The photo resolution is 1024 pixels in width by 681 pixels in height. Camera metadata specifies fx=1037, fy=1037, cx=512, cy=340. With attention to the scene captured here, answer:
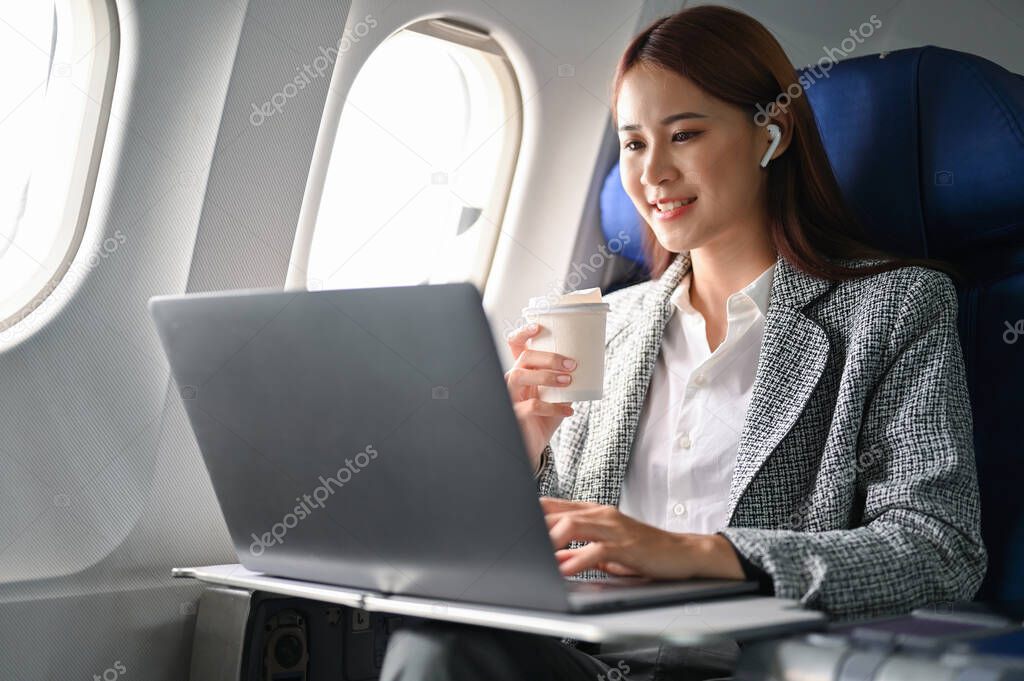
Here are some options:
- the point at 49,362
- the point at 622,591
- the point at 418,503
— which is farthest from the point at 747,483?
the point at 49,362

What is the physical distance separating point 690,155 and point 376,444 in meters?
0.92

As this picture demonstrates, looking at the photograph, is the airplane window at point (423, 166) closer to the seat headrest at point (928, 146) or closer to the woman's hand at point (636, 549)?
the seat headrest at point (928, 146)

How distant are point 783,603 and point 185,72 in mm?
1427

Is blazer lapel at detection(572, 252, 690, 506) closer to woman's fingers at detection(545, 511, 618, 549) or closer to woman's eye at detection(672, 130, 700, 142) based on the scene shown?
woman's eye at detection(672, 130, 700, 142)

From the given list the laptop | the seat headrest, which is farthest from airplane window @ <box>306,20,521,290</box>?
the laptop

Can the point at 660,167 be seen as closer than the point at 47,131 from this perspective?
Yes

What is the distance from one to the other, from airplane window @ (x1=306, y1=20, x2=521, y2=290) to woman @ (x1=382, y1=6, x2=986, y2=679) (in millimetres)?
695

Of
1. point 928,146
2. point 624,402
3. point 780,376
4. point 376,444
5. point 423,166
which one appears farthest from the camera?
point 423,166

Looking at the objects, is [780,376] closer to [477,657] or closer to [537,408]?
[537,408]

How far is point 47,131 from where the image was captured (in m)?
1.96

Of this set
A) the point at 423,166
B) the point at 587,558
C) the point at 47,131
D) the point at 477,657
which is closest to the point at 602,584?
the point at 587,558

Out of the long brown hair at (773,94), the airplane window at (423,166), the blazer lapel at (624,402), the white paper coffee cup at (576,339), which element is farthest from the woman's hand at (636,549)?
the airplane window at (423,166)

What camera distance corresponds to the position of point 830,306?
173 cm

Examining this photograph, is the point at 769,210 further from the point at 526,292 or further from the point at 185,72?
the point at 185,72
